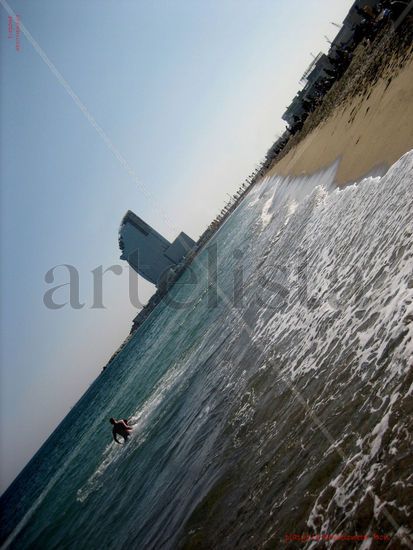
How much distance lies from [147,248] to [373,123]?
88208 mm

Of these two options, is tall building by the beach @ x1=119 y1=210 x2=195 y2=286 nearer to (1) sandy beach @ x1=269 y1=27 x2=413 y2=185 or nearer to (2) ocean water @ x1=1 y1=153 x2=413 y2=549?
(1) sandy beach @ x1=269 y1=27 x2=413 y2=185

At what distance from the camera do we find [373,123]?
13.0 meters

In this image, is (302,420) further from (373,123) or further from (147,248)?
(147,248)

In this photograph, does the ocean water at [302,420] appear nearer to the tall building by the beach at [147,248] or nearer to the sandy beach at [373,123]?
the sandy beach at [373,123]

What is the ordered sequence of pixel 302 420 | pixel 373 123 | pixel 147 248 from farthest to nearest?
pixel 147 248 < pixel 373 123 < pixel 302 420

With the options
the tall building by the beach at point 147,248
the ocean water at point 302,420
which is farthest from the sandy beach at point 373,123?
the tall building by the beach at point 147,248

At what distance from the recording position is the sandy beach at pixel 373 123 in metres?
10.5

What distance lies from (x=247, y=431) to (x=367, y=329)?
308 cm

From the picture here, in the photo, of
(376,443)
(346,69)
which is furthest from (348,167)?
(346,69)

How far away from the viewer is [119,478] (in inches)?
516

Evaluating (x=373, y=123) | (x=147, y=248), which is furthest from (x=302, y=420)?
(x=147, y=248)

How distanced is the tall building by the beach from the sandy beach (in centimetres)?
7914

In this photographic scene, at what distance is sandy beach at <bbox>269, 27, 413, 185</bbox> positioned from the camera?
10.5 m

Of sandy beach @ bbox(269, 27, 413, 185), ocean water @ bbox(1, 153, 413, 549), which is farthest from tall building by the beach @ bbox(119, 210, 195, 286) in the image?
ocean water @ bbox(1, 153, 413, 549)
